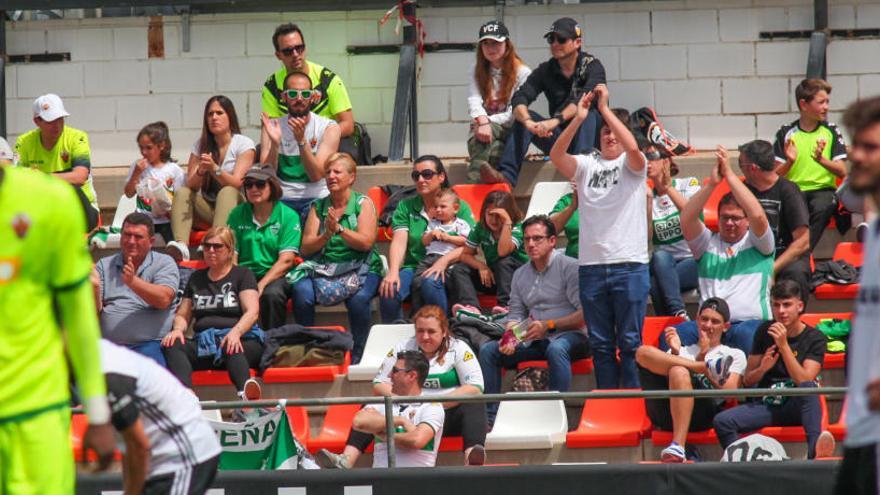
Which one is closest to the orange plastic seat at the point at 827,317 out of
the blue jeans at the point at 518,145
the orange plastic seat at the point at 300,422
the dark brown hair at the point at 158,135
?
the blue jeans at the point at 518,145

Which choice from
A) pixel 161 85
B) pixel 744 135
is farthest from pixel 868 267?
pixel 161 85

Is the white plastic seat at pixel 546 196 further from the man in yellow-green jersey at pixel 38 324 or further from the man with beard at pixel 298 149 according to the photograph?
the man in yellow-green jersey at pixel 38 324

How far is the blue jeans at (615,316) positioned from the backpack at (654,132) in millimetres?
2018

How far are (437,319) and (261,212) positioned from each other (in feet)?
6.74

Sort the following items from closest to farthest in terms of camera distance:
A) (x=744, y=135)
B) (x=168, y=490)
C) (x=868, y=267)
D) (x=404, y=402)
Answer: (x=868, y=267)
(x=168, y=490)
(x=404, y=402)
(x=744, y=135)

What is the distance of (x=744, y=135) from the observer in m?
13.6

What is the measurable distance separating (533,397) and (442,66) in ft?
17.7

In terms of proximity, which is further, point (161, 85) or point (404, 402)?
→ point (161, 85)

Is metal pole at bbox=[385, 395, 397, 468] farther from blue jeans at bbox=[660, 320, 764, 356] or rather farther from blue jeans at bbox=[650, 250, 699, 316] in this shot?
blue jeans at bbox=[650, 250, 699, 316]

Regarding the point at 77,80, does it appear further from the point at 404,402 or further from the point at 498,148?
the point at 404,402

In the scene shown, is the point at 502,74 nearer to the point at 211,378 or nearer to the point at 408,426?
the point at 211,378

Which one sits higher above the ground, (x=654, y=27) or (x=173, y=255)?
(x=654, y=27)

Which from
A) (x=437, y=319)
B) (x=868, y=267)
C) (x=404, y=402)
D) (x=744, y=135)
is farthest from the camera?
(x=744, y=135)

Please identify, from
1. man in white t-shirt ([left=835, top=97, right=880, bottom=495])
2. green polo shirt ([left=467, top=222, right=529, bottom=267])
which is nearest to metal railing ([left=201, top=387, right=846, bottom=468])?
green polo shirt ([left=467, top=222, right=529, bottom=267])
